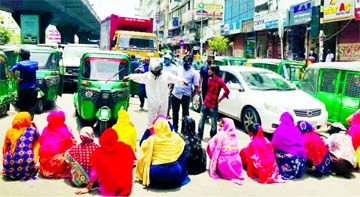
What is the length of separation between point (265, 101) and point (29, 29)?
45.2 metres

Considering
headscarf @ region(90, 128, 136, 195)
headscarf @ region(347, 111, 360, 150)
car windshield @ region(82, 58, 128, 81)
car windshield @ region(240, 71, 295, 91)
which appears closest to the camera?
headscarf @ region(90, 128, 136, 195)

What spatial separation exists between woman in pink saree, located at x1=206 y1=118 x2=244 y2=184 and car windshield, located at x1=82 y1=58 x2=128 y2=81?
3.66 meters

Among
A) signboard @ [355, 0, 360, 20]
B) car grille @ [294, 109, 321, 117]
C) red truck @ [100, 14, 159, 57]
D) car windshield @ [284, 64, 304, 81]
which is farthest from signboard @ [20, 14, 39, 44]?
car grille @ [294, 109, 321, 117]

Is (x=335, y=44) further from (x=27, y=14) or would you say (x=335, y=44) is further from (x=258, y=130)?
(x=27, y=14)

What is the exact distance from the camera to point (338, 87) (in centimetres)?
973

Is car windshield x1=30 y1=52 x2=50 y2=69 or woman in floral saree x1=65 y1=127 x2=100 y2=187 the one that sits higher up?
car windshield x1=30 y1=52 x2=50 y2=69

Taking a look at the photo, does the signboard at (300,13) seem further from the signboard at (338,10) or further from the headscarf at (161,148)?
the headscarf at (161,148)

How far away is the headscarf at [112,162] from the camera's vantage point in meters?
5.09

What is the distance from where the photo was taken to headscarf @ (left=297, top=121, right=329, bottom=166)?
20.8 feet

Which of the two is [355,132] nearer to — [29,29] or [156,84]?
[156,84]

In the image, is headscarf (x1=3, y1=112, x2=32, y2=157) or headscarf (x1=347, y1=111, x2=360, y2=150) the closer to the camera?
headscarf (x1=3, y1=112, x2=32, y2=157)

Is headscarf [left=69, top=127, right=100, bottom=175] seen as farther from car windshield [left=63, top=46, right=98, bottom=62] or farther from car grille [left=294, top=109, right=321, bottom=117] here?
car windshield [left=63, top=46, right=98, bottom=62]

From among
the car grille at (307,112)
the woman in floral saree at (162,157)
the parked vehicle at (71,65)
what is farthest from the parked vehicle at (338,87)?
the parked vehicle at (71,65)

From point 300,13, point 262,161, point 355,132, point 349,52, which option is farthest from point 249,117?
point 300,13
